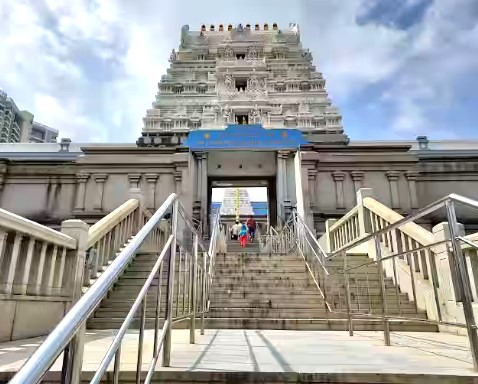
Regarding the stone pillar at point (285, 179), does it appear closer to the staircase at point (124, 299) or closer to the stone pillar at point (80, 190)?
the staircase at point (124, 299)

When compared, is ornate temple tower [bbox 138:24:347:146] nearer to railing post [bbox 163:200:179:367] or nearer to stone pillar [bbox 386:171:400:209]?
stone pillar [bbox 386:171:400:209]

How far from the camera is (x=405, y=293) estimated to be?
19.2 ft

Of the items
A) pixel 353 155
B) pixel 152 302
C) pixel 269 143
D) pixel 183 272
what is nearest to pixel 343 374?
pixel 152 302

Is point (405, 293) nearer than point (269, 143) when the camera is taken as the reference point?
Yes

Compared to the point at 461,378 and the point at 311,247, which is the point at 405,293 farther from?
the point at 461,378

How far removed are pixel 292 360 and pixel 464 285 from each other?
4.37ft

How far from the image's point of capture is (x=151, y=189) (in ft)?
48.6

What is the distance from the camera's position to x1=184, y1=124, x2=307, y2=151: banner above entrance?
1255cm

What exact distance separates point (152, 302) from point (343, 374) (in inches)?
51.8

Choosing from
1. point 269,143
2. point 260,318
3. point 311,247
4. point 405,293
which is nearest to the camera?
point 260,318

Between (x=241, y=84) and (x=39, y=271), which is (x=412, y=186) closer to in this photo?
(x=241, y=84)

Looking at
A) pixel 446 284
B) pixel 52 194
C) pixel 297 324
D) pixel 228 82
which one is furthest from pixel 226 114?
pixel 446 284

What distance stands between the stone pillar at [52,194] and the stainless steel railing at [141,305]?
13.6 metres

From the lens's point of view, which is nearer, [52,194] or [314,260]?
[314,260]
